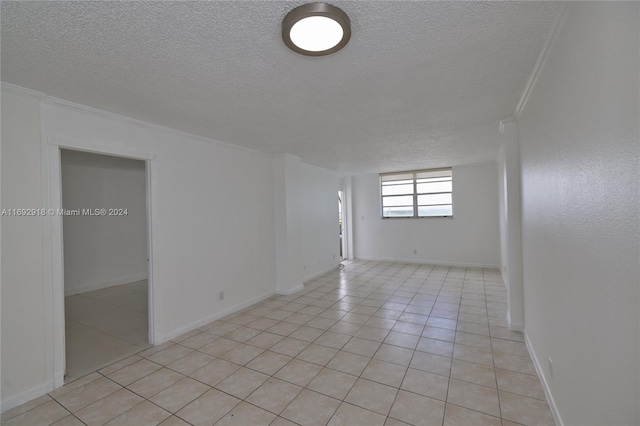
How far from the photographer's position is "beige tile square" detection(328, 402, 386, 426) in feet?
5.98

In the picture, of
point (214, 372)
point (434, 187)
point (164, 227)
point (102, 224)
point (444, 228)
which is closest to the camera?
point (214, 372)

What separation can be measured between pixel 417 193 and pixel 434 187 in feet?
1.47

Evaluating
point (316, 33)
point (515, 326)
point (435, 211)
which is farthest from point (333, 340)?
point (435, 211)

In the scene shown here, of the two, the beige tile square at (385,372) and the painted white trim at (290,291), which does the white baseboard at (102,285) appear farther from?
the beige tile square at (385,372)

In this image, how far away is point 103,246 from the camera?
556cm

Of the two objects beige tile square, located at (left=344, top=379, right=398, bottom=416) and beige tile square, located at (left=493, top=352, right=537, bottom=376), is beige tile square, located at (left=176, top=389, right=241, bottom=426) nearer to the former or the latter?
beige tile square, located at (left=344, top=379, right=398, bottom=416)

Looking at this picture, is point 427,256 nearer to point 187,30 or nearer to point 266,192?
point 266,192

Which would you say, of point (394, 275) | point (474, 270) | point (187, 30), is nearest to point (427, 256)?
point (474, 270)

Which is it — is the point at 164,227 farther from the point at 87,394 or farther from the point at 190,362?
the point at 87,394

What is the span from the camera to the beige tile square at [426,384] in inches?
83.0

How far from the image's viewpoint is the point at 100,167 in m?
5.52

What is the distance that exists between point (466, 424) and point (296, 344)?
1.72 m

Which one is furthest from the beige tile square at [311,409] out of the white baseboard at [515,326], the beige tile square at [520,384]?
the white baseboard at [515,326]

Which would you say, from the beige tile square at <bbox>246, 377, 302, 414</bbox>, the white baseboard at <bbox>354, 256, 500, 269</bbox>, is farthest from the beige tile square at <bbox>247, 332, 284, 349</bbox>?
the white baseboard at <bbox>354, 256, 500, 269</bbox>
